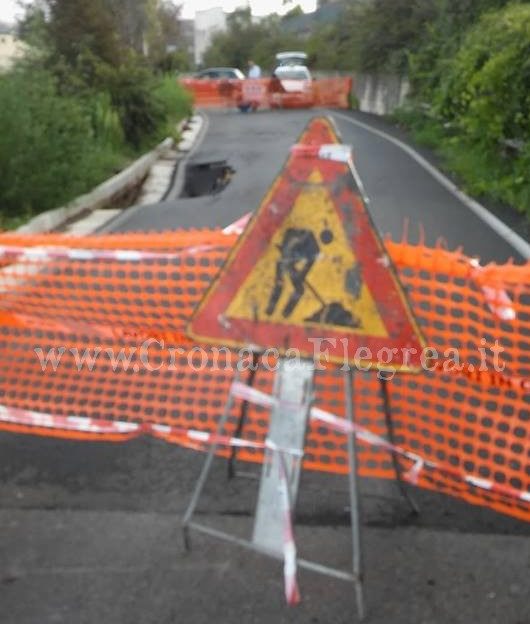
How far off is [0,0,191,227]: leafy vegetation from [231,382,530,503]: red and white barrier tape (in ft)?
25.0

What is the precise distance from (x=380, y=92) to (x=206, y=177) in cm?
1797

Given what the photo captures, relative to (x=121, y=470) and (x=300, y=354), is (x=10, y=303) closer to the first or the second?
(x=121, y=470)

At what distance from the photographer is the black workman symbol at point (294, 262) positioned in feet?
9.62

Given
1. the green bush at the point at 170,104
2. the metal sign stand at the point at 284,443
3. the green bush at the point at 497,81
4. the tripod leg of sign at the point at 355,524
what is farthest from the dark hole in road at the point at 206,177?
the tripod leg of sign at the point at 355,524

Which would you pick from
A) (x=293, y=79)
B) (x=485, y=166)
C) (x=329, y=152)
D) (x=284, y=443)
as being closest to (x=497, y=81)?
(x=485, y=166)

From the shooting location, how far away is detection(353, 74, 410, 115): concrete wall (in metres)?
28.7

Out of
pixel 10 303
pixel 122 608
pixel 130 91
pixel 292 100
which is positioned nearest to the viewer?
pixel 122 608

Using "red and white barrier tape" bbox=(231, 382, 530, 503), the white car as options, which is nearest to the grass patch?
"red and white barrier tape" bbox=(231, 382, 530, 503)

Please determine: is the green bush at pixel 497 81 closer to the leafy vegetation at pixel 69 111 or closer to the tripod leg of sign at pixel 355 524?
the leafy vegetation at pixel 69 111

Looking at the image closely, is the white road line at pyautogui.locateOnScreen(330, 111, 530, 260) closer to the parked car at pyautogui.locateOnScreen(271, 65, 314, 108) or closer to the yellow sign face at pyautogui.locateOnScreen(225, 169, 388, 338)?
the yellow sign face at pyautogui.locateOnScreen(225, 169, 388, 338)

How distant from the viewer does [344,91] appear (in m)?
40.3

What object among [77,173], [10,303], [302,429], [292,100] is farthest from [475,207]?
[292,100]

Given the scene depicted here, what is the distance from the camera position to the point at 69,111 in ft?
40.8

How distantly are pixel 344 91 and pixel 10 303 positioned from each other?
3769 cm
